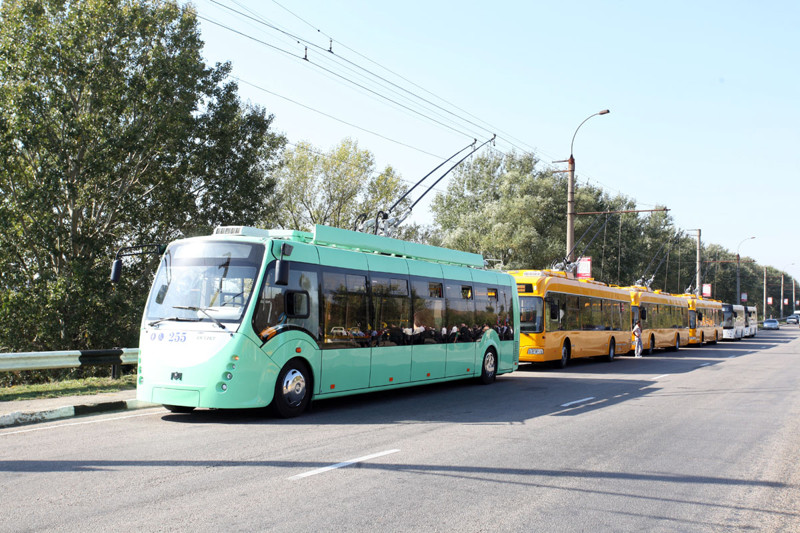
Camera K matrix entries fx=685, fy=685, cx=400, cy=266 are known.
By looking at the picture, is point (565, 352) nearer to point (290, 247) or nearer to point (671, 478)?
point (290, 247)

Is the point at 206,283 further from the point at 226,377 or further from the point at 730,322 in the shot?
the point at 730,322

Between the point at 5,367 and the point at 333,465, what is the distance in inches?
281

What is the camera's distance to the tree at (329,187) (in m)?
50.9

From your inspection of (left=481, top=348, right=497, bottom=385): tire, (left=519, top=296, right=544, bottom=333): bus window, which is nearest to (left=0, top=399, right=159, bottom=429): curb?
(left=481, top=348, right=497, bottom=385): tire

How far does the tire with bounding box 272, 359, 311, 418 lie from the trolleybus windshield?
48.0 inches

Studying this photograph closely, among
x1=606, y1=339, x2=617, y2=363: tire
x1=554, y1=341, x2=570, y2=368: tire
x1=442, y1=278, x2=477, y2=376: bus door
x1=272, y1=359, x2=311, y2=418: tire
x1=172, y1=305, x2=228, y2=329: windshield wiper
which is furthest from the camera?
x1=606, y1=339, x2=617, y2=363: tire

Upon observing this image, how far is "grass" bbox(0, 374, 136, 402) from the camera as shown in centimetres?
1175

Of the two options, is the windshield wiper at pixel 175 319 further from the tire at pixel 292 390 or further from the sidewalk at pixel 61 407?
the sidewalk at pixel 61 407

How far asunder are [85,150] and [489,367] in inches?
687

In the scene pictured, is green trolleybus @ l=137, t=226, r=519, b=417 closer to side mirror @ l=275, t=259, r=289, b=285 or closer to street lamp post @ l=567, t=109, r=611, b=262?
side mirror @ l=275, t=259, r=289, b=285

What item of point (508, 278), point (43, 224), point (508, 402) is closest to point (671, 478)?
point (508, 402)

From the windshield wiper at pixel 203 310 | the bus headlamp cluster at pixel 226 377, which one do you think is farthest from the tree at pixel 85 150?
the bus headlamp cluster at pixel 226 377

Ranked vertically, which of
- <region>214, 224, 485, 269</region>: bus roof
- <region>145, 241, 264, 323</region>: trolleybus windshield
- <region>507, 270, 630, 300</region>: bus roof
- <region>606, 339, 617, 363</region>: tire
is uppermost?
<region>214, 224, 485, 269</region>: bus roof

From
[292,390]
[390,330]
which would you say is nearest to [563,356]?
[390,330]
